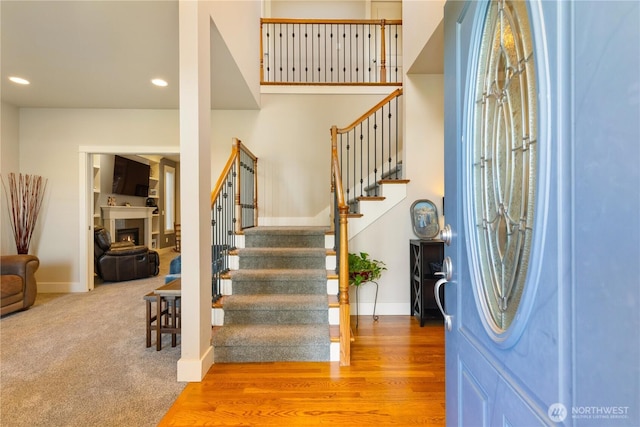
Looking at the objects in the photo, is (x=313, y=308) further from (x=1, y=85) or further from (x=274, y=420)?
(x=1, y=85)

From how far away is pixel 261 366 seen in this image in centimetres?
226

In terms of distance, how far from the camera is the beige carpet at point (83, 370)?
1.74 m

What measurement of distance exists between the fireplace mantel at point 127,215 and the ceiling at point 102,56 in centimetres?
254

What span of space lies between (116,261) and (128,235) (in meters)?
2.26

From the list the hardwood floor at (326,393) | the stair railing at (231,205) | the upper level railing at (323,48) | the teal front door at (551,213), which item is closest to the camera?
the teal front door at (551,213)

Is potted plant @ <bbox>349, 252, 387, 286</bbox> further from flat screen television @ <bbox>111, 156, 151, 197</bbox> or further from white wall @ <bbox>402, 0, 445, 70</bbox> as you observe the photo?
flat screen television @ <bbox>111, 156, 151, 197</bbox>

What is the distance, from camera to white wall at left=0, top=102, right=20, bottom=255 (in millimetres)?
4090

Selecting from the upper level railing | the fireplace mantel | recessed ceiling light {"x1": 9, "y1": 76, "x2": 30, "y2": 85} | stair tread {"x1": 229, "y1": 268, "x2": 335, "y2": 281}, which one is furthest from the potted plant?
the fireplace mantel

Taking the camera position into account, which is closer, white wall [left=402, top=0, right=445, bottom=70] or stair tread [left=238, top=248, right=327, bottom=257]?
white wall [left=402, top=0, right=445, bottom=70]

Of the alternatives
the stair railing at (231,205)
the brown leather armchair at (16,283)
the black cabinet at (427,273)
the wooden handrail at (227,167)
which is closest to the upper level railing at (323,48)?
Answer: the stair railing at (231,205)

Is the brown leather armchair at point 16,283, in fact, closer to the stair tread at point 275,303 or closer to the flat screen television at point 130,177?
the stair tread at point 275,303

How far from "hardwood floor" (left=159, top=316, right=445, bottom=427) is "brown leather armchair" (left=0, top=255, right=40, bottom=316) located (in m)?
2.93

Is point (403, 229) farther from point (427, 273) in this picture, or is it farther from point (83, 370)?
point (83, 370)

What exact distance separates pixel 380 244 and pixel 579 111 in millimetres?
2947
